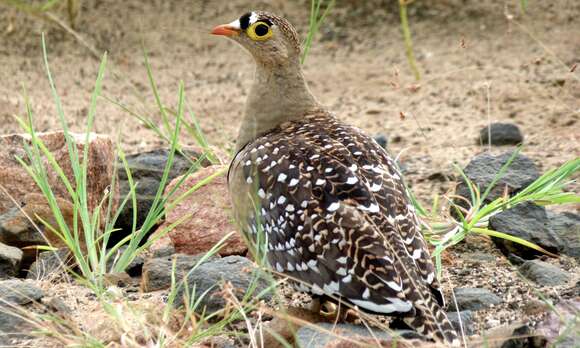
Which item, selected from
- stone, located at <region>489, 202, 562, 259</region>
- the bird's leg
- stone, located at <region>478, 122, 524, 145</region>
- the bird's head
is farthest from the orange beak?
stone, located at <region>478, 122, 524, 145</region>

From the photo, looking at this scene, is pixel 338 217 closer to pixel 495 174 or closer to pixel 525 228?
pixel 525 228

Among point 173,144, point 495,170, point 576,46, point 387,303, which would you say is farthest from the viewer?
point 576,46

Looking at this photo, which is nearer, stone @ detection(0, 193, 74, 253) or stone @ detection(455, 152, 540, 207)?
stone @ detection(0, 193, 74, 253)

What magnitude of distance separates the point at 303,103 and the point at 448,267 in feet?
3.10

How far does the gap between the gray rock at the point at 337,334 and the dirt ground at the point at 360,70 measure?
2783 mm

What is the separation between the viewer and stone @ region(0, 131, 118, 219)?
4.94 meters

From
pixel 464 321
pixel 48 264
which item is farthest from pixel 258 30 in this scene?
pixel 464 321

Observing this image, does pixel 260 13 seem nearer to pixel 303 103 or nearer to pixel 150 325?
pixel 303 103

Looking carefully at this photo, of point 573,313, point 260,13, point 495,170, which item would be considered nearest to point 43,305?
point 260,13

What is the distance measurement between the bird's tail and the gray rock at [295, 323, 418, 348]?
0.24ft

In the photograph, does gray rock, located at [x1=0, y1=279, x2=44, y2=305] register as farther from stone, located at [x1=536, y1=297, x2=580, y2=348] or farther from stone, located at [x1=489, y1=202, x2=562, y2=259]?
stone, located at [x1=489, y1=202, x2=562, y2=259]

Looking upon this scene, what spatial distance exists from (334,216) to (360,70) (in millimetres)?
5107

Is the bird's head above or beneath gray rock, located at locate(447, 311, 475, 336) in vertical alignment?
above

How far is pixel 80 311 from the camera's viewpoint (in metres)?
3.97
